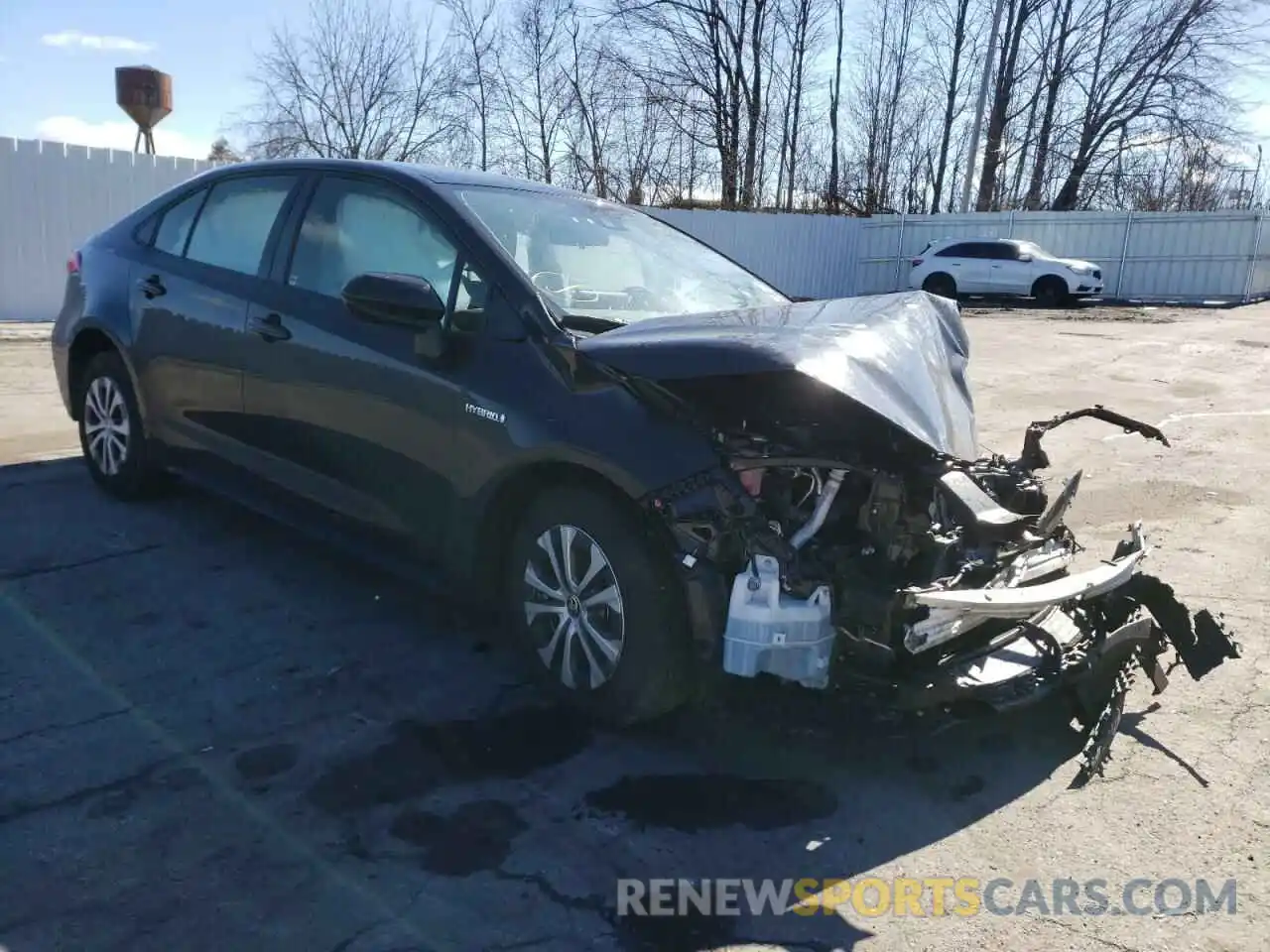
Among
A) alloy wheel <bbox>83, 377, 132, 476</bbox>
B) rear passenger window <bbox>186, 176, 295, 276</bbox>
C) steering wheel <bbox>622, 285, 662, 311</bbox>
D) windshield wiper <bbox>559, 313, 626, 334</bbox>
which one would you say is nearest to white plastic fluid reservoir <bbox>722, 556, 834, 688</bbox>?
windshield wiper <bbox>559, 313, 626, 334</bbox>

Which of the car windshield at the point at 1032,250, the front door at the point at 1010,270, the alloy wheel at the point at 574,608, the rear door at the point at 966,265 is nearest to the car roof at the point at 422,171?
the alloy wheel at the point at 574,608

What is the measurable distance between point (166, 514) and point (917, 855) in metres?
4.23

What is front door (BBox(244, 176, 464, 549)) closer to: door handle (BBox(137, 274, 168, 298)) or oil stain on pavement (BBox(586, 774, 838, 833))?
door handle (BBox(137, 274, 168, 298))

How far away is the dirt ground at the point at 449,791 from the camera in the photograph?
240cm

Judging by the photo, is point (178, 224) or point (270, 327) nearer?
point (270, 327)

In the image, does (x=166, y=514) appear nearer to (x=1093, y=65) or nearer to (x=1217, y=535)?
(x=1217, y=535)

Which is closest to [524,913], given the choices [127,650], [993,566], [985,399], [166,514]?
[993,566]

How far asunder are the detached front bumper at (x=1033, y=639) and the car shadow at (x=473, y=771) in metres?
0.19

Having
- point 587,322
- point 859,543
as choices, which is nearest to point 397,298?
point 587,322

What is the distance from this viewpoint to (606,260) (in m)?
4.05

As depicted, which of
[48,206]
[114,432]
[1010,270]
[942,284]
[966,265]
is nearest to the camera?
[114,432]

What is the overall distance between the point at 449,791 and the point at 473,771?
135mm

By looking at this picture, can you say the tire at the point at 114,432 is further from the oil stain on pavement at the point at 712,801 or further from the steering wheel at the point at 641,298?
the oil stain on pavement at the point at 712,801

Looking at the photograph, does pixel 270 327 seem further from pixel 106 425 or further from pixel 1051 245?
pixel 1051 245
